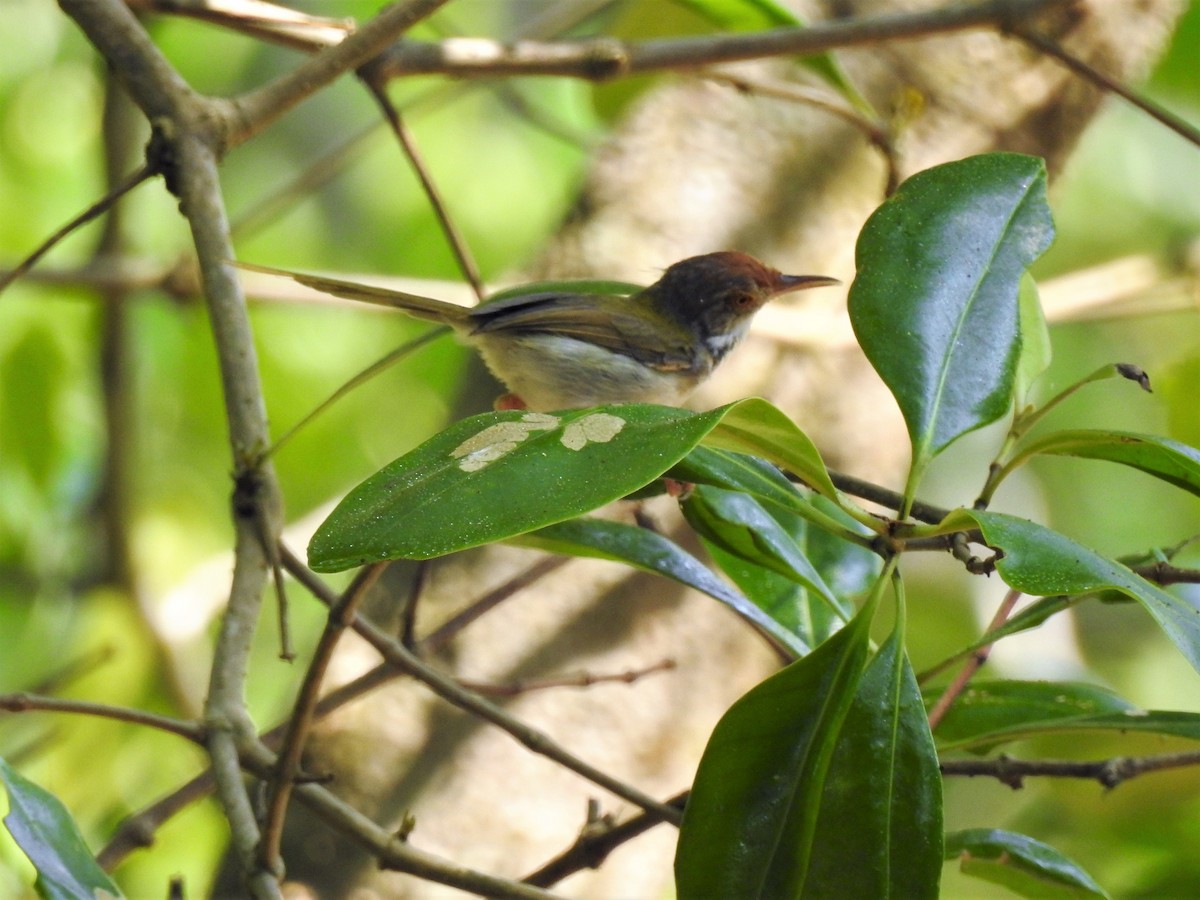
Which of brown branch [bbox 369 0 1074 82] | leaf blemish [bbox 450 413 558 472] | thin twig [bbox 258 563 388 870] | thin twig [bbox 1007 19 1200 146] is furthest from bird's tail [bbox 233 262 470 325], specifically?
thin twig [bbox 1007 19 1200 146]

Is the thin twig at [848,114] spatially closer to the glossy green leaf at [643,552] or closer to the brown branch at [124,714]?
the glossy green leaf at [643,552]

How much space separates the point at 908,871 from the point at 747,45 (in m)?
1.79

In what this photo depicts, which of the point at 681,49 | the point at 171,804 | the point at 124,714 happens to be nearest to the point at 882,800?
the point at 124,714

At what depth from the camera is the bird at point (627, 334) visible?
319cm

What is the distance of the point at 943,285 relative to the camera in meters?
1.68

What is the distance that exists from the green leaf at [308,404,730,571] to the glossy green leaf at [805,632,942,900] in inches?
18.7

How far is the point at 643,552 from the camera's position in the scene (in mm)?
1870

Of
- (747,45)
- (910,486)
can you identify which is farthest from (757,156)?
(910,486)

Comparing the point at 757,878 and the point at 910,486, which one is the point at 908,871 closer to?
the point at 757,878

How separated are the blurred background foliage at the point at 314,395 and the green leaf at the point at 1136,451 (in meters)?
1.23

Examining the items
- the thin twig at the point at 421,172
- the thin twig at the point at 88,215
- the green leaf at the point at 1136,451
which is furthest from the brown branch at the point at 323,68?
the green leaf at the point at 1136,451

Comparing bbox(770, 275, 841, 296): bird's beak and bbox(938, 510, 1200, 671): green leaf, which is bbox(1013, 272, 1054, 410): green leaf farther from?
bbox(770, 275, 841, 296): bird's beak

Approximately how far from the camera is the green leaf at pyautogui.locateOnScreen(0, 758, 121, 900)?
4.80ft

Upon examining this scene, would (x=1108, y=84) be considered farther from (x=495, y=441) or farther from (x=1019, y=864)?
(x=495, y=441)
